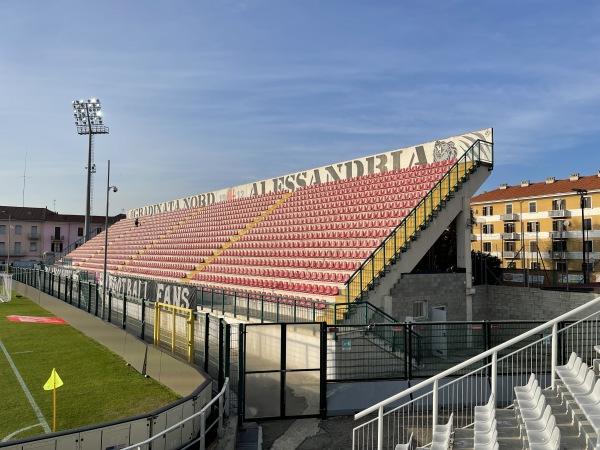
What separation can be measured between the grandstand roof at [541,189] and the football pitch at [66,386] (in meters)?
50.8

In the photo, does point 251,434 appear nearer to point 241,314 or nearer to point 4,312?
point 241,314

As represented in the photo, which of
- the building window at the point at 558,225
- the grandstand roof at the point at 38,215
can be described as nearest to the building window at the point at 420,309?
the building window at the point at 558,225

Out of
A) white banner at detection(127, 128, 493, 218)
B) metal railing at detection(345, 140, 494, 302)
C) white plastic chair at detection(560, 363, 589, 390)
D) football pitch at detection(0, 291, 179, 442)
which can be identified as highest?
white banner at detection(127, 128, 493, 218)

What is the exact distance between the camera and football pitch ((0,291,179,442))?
29.8ft

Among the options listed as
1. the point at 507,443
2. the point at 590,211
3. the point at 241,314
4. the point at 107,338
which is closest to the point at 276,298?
the point at 241,314

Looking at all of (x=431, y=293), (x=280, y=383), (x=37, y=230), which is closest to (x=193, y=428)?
(x=280, y=383)

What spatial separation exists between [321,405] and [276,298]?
5.05m

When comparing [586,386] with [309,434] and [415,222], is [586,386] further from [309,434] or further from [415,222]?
[415,222]

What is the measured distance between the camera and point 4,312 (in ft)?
79.7

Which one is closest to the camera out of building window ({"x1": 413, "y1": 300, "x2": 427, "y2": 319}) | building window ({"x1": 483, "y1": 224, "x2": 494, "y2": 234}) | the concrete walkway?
the concrete walkway

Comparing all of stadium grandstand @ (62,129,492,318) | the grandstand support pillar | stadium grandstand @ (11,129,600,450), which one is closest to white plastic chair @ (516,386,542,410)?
stadium grandstand @ (11,129,600,450)

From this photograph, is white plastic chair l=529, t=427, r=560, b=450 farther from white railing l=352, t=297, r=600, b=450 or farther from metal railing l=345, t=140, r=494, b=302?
metal railing l=345, t=140, r=494, b=302

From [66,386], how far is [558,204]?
5680cm

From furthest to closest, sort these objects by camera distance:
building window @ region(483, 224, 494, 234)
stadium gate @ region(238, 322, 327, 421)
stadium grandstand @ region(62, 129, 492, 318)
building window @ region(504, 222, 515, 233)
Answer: building window @ region(483, 224, 494, 234)
building window @ region(504, 222, 515, 233)
stadium grandstand @ region(62, 129, 492, 318)
stadium gate @ region(238, 322, 327, 421)
